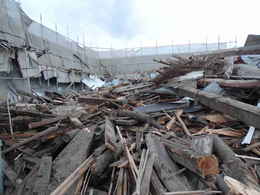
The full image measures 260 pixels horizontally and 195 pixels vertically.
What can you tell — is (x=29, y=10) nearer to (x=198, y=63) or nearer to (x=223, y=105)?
(x=198, y=63)

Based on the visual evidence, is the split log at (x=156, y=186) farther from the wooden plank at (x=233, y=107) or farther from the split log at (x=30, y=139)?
the split log at (x=30, y=139)

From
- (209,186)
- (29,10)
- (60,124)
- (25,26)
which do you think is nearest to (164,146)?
(209,186)

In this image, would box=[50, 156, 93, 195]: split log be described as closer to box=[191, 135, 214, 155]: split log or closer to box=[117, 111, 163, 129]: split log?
box=[191, 135, 214, 155]: split log

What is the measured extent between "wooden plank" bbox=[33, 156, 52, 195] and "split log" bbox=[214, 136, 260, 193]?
1.99 metres

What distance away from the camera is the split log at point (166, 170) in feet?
5.36

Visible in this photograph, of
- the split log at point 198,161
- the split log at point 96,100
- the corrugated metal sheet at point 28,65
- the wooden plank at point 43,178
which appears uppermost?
the corrugated metal sheet at point 28,65

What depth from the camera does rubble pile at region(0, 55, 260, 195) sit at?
65.0 inches

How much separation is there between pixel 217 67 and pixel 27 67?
9.32 m

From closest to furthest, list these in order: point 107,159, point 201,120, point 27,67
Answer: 1. point 107,159
2. point 201,120
3. point 27,67

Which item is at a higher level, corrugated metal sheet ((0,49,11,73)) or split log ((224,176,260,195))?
corrugated metal sheet ((0,49,11,73))

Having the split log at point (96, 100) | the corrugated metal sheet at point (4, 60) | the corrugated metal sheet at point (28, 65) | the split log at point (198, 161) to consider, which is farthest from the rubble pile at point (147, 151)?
the corrugated metal sheet at point (28, 65)

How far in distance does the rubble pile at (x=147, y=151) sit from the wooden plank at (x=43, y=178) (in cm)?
1

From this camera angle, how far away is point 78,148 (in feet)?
7.52

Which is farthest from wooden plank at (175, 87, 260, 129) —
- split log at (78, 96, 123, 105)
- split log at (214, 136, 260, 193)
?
split log at (78, 96, 123, 105)
